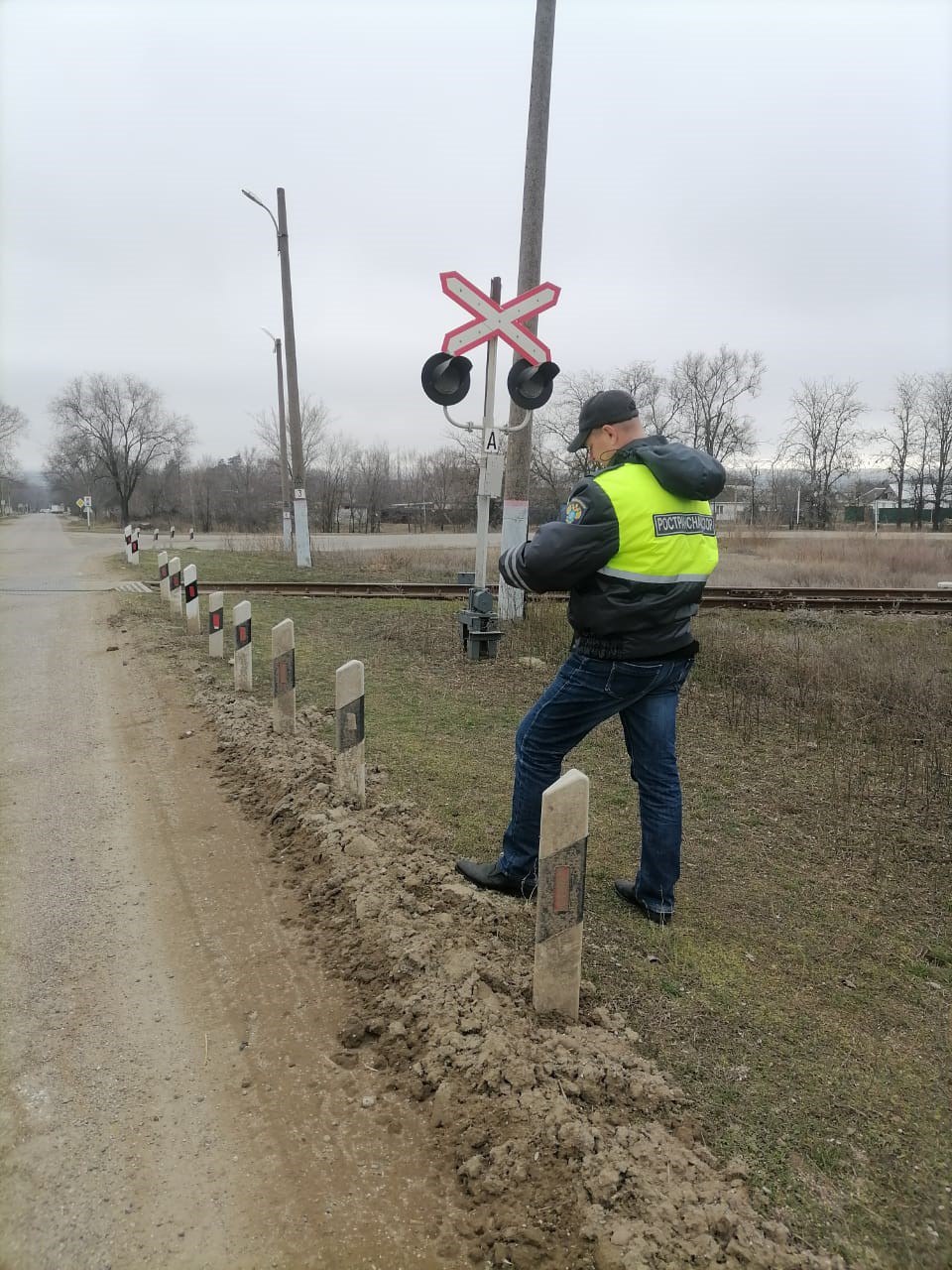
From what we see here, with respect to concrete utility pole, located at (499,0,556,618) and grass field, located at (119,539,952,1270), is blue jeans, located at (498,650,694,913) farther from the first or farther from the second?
concrete utility pole, located at (499,0,556,618)

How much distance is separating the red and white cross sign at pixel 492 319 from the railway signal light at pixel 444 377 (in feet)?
0.31

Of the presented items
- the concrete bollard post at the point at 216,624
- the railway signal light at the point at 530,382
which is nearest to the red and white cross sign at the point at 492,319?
the railway signal light at the point at 530,382

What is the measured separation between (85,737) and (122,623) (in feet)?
17.7

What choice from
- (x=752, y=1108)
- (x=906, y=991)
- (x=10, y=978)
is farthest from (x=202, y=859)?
(x=906, y=991)

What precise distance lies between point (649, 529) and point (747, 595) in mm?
11698

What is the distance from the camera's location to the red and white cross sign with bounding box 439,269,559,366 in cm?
663

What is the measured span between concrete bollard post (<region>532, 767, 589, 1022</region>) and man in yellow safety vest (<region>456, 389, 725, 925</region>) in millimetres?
702

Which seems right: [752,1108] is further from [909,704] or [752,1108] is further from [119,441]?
[119,441]

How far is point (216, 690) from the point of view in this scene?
692cm

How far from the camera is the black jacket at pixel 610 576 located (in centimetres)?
291

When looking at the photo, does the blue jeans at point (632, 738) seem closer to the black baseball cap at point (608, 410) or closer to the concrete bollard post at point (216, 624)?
the black baseball cap at point (608, 410)

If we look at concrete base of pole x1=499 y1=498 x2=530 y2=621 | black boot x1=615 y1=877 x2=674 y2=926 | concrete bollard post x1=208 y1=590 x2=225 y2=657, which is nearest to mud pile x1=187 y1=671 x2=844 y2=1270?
black boot x1=615 y1=877 x2=674 y2=926

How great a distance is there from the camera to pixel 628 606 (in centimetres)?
300

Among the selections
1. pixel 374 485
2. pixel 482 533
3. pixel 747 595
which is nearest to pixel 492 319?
pixel 482 533
